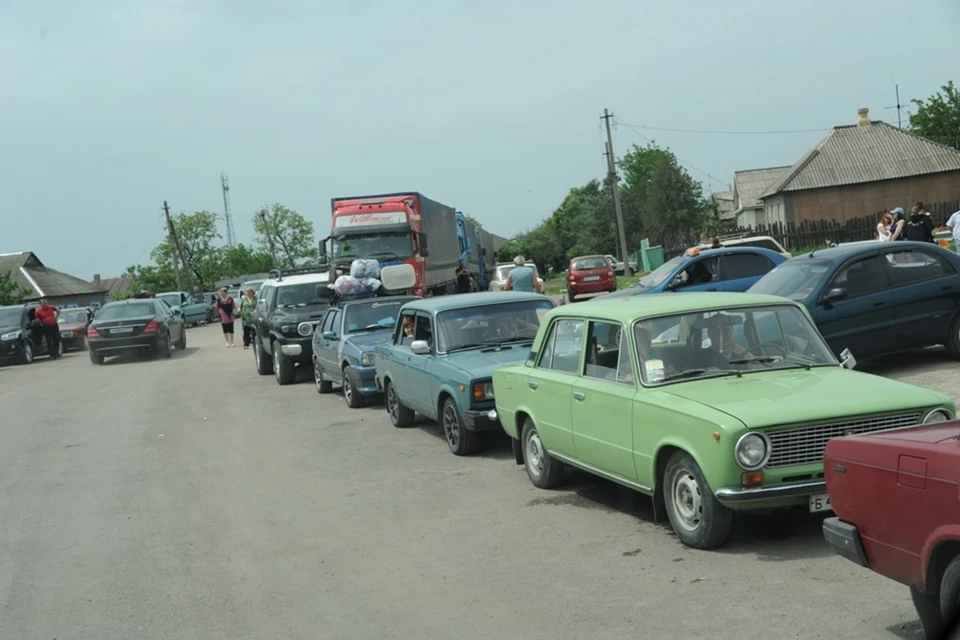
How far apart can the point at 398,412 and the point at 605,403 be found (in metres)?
5.79

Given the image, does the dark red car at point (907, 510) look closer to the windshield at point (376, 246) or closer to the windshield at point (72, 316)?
the windshield at point (376, 246)

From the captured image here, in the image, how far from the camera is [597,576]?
6188 millimetres

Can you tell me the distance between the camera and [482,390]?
33.4 feet

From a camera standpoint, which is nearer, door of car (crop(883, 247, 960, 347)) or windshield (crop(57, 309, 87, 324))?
door of car (crop(883, 247, 960, 347))

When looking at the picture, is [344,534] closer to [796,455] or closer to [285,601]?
[285,601]

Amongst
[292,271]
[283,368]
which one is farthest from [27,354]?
[283,368]

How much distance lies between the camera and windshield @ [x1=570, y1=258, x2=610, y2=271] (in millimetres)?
37188

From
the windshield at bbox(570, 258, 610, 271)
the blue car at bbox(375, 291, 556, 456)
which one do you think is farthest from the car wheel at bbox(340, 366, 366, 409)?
the windshield at bbox(570, 258, 610, 271)

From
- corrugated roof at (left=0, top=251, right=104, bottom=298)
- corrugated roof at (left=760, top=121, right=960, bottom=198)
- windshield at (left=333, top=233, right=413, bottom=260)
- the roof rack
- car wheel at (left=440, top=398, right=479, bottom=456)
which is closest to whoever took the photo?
car wheel at (left=440, top=398, right=479, bottom=456)

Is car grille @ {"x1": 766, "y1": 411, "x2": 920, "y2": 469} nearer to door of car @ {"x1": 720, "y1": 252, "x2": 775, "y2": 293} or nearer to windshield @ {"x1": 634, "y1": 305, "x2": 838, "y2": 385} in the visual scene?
windshield @ {"x1": 634, "y1": 305, "x2": 838, "y2": 385}

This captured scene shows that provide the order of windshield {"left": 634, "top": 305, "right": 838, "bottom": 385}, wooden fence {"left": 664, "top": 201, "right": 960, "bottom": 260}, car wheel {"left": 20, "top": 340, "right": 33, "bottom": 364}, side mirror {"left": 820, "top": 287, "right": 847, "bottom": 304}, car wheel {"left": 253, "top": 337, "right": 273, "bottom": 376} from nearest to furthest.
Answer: windshield {"left": 634, "top": 305, "right": 838, "bottom": 385}
side mirror {"left": 820, "top": 287, "right": 847, "bottom": 304}
car wheel {"left": 253, "top": 337, "right": 273, "bottom": 376}
car wheel {"left": 20, "top": 340, "right": 33, "bottom": 364}
wooden fence {"left": 664, "top": 201, "right": 960, "bottom": 260}

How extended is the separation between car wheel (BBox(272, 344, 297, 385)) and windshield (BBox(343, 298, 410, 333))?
367 centimetres

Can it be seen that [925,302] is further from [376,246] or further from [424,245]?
[424,245]

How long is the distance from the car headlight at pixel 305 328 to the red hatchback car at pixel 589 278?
18687 mm
